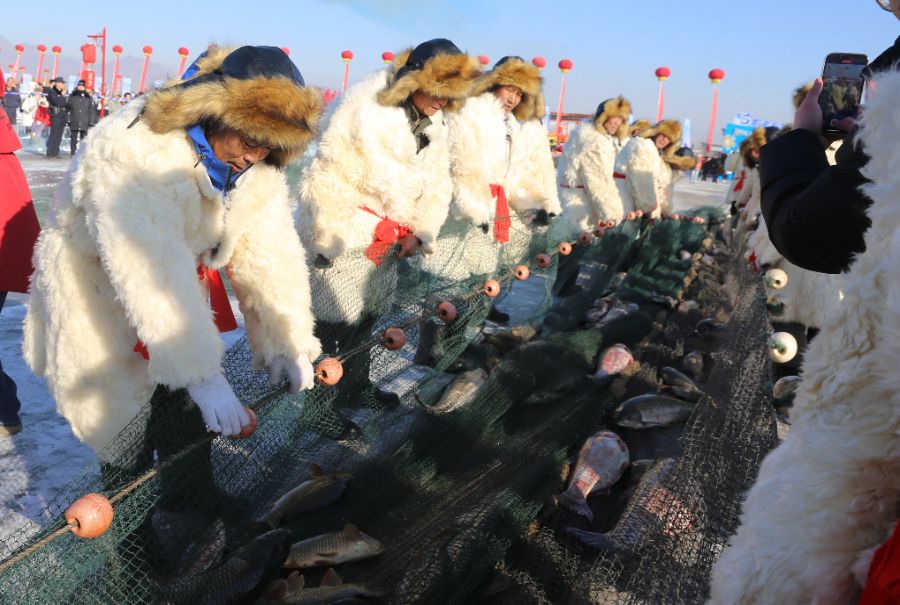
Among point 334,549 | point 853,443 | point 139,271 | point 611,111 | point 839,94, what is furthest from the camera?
point 611,111

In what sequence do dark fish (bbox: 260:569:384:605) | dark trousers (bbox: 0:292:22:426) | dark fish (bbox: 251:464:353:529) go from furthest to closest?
dark trousers (bbox: 0:292:22:426), dark fish (bbox: 251:464:353:529), dark fish (bbox: 260:569:384:605)

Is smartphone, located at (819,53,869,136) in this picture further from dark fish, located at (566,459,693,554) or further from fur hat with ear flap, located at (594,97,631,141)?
fur hat with ear flap, located at (594,97,631,141)

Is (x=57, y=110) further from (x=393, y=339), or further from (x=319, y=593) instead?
(x=319, y=593)

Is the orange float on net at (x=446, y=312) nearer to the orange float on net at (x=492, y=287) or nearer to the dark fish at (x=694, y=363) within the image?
the orange float on net at (x=492, y=287)

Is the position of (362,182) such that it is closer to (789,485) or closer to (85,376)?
(85,376)

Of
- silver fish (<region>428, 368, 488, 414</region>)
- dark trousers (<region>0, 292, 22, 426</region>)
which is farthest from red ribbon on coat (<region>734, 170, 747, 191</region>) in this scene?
dark trousers (<region>0, 292, 22, 426</region>)

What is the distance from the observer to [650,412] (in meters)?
3.36

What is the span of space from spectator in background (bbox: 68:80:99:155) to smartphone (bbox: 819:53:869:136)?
1877cm

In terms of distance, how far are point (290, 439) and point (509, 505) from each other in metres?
0.94

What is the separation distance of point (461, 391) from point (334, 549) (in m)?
1.39

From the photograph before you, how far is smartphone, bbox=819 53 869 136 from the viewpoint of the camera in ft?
4.29

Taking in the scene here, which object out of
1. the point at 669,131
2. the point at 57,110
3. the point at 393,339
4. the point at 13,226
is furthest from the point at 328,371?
the point at 57,110

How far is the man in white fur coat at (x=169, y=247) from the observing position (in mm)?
1649

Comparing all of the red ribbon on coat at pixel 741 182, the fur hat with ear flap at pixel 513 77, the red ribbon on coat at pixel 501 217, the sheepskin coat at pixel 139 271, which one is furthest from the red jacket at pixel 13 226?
the red ribbon on coat at pixel 741 182
